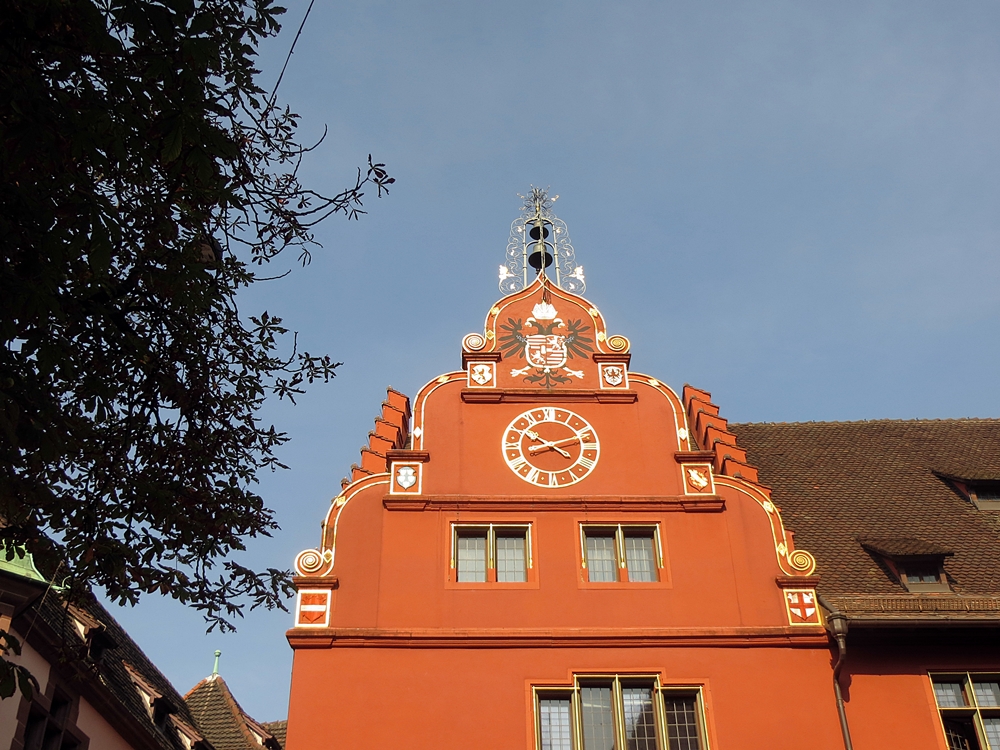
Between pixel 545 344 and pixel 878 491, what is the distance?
5931mm

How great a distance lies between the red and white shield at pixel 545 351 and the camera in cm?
1652

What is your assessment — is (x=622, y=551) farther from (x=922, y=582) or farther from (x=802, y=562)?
(x=922, y=582)

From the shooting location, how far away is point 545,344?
16766 millimetres

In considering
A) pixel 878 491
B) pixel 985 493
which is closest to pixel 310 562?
pixel 878 491

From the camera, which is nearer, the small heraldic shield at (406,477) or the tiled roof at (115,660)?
the tiled roof at (115,660)

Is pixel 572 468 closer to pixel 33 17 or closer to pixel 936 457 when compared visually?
pixel 936 457

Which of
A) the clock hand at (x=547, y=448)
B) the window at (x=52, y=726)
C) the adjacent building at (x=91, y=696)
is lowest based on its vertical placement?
the window at (x=52, y=726)

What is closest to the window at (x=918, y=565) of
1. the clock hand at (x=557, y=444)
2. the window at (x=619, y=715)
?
the window at (x=619, y=715)

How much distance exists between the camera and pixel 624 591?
558 inches

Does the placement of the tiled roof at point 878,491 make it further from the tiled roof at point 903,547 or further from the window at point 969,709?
the window at point 969,709

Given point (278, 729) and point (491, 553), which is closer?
point (491, 553)

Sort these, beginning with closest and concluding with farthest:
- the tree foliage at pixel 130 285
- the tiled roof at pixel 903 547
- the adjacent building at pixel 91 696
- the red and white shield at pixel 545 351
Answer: the tree foliage at pixel 130 285 < the adjacent building at pixel 91 696 < the tiled roof at pixel 903 547 < the red and white shield at pixel 545 351

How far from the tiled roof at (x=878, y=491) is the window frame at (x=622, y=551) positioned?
2131mm

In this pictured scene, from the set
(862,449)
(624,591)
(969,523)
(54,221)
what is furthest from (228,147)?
(862,449)
